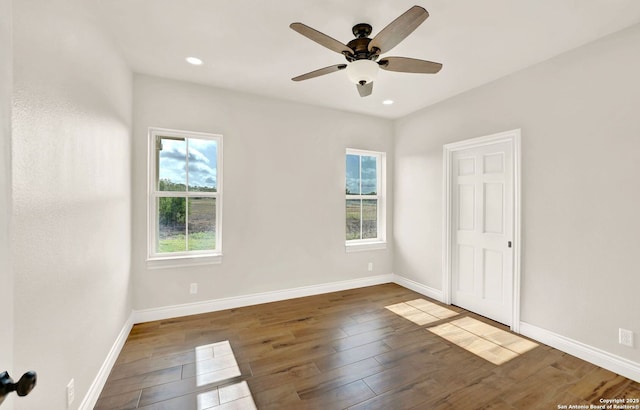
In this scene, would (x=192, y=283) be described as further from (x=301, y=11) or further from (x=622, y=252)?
(x=622, y=252)

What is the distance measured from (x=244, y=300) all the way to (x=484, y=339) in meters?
2.74

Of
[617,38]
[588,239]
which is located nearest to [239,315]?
[588,239]

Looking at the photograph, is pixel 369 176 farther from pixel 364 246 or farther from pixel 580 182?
pixel 580 182

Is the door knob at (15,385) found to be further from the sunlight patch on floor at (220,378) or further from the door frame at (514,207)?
the door frame at (514,207)

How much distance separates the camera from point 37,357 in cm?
125

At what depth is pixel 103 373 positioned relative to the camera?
2066 millimetres

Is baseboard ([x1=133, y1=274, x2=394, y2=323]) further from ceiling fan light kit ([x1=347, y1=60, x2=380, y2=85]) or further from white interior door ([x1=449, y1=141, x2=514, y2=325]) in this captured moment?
ceiling fan light kit ([x1=347, y1=60, x2=380, y2=85])

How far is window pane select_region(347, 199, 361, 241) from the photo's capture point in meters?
4.41

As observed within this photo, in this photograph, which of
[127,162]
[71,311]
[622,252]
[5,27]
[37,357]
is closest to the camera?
[5,27]

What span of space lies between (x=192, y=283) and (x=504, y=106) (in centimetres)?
409

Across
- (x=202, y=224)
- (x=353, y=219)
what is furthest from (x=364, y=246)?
(x=202, y=224)

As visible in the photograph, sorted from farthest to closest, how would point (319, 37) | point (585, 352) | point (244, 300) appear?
point (244, 300) → point (585, 352) → point (319, 37)

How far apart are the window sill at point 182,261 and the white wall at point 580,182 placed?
3467mm

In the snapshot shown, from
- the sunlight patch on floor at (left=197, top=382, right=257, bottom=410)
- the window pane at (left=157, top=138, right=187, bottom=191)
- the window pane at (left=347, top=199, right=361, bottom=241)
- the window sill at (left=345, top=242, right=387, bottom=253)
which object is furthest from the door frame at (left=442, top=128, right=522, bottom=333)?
the window pane at (left=157, top=138, right=187, bottom=191)
